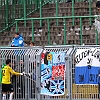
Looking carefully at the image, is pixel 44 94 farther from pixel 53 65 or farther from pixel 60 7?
pixel 60 7

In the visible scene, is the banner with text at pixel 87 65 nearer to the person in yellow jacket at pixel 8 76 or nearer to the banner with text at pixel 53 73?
the banner with text at pixel 53 73

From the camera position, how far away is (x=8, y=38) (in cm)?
2709

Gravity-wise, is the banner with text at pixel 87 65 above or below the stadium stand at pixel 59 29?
below

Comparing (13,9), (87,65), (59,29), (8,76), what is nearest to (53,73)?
(87,65)

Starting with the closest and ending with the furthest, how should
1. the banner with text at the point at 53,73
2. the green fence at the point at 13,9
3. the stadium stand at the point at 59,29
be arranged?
the banner with text at the point at 53,73, the stadium stand at the point at 59,29, the green fence at the point at 13,9

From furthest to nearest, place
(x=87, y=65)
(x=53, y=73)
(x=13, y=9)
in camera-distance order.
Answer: (x=13, y=9), (x=53, y=73), (x=87, y=65)

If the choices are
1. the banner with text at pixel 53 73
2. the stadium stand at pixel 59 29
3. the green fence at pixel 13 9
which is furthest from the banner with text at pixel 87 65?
the green fence at pixel 13 9

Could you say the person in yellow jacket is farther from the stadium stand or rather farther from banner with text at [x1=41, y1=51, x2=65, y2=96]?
the stadium stand

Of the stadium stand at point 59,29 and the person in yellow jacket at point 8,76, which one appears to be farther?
the stadium stand at point 59,29

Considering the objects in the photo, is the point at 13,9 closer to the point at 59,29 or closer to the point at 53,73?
the point at 59,29

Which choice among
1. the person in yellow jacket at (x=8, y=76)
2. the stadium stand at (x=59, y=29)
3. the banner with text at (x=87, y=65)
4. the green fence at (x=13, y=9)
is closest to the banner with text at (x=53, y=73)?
the banner with text at (x=87, y=65)

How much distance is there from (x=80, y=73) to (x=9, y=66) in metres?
2.42

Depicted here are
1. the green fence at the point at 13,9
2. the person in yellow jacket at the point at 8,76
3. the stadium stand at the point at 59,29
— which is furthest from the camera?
the green fence at the point at 13,9

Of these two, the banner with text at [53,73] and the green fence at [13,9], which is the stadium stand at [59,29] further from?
the banner with text at [53,73]
